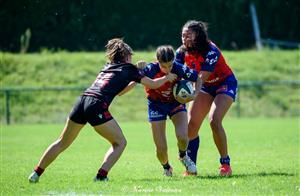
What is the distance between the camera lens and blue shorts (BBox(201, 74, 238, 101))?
986 cm

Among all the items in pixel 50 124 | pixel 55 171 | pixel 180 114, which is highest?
pixel 180 114

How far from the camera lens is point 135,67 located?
8.96 m

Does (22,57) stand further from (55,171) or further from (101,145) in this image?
(55,171)

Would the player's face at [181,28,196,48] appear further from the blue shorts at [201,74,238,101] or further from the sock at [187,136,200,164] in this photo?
the sock at [187,136,200,164]

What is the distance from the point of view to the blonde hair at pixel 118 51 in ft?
29.5

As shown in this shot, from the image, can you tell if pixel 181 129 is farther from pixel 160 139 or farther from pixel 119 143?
pixel 119 143

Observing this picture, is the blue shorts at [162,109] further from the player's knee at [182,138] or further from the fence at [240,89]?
the fence at [240,89]

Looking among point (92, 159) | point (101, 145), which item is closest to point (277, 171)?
point (92, 159)

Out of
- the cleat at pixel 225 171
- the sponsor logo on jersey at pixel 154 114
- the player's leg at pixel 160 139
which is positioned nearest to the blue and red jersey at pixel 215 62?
the sponsor logo on jersey at pixel 154 114

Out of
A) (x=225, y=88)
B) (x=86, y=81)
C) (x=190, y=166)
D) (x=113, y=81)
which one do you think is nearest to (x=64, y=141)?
(x=113, y=81)

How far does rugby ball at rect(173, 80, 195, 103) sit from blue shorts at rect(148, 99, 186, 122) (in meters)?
0.26

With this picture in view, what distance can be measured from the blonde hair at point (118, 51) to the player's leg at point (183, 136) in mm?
1101

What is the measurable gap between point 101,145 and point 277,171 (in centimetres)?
609

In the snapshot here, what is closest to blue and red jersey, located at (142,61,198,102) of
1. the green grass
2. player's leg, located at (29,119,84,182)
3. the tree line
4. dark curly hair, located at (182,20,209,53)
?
dark curly hair, located at (182,20,209,53)
